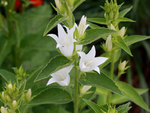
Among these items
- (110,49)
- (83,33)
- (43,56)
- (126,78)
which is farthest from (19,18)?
(126,78)

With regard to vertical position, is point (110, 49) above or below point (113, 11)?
below

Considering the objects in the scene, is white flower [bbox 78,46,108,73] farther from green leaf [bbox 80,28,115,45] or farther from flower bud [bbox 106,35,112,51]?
flower bud [bbox 106,35,112,51]

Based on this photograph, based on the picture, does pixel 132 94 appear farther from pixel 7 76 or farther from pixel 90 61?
pixel 7 76

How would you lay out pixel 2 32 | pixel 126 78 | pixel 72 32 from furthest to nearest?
pixel 126 78, pixel 2 32, pixel 72 32

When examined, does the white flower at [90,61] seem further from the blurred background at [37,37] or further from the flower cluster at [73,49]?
the blurred background at [37,37]

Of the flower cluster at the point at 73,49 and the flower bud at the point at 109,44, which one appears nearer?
the flower cluster at the point at 73,49

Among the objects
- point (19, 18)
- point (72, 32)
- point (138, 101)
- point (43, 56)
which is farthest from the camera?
point (43, 56)

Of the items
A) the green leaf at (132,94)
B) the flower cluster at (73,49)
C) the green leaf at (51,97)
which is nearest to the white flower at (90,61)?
the flower cluster at (73,49)

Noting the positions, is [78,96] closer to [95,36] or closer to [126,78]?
[95,36]
